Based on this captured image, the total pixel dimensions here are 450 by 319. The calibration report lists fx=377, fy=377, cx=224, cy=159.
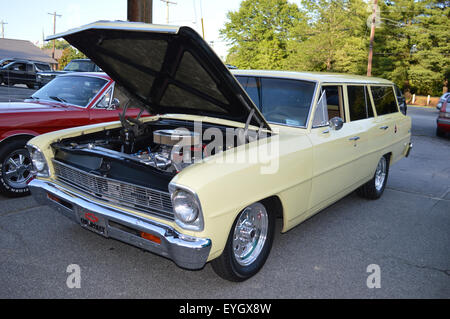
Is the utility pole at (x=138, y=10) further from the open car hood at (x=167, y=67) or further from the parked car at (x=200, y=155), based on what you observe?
the open car hood at (x=167, y=67)

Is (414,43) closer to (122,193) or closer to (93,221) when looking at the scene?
(122,193)

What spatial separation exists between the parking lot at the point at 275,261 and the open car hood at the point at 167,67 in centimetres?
137

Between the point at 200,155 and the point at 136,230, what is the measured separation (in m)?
1.05

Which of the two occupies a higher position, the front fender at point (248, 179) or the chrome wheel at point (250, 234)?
the front fender at point (248, 179)

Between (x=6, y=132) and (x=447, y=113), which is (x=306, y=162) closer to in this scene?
(x=6, y=132)

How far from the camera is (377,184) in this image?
5.51 metres

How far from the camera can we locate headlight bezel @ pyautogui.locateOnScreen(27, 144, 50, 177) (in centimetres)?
348

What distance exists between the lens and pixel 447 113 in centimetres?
1207

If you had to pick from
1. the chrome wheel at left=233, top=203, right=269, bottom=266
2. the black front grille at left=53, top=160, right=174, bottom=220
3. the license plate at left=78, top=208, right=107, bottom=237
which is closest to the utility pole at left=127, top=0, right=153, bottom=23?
the black front grille at left=53, top=160, right=174, bottom=220

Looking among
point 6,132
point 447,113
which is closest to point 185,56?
point 6,132

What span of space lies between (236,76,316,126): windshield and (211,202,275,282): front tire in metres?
1.05

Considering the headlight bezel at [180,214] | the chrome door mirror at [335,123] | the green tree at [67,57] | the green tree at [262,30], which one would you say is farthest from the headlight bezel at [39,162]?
the green tree at [67,57]

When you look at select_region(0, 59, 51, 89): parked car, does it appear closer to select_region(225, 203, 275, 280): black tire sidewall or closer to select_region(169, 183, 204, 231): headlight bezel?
select_region(225, 203, 275, 280): black tire sidewall

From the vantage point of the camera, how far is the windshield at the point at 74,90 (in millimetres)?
5523
